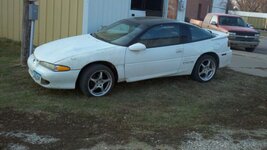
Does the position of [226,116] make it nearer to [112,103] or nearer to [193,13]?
[112,103]

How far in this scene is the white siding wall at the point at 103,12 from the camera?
11.6 metres

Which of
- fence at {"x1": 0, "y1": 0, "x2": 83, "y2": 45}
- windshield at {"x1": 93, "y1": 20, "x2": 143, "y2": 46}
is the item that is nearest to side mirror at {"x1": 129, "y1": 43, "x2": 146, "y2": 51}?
windshield at {"x1": 93, "y1": 20, "x2": 143, "y2": 46}

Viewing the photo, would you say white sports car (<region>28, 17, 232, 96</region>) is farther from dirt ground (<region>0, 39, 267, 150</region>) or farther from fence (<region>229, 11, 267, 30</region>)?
fence (<region>229, 11, 267, 30</region>)

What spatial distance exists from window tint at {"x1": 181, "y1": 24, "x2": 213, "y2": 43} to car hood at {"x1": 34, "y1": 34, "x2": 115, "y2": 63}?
1825 mm

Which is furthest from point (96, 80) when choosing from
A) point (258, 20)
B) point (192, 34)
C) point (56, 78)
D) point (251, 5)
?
point (251, 5)

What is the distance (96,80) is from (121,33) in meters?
1.24

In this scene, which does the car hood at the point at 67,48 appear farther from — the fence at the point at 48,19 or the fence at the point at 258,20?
the fence at the point at 258,20

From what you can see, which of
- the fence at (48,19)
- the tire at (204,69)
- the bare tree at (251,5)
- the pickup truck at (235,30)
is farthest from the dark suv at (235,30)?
the bare tree at (251,5)

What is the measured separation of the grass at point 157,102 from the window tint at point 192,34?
3.11 ft

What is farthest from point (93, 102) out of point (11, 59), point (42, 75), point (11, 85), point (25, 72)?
point (11, 59)

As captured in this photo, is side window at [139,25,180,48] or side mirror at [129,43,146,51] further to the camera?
side window at [139,25,180,48]

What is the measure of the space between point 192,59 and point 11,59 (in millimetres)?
4778

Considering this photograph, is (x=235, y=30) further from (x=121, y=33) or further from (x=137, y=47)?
(x=137, y=47)

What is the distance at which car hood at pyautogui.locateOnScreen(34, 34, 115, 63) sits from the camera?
6871 millimetres
